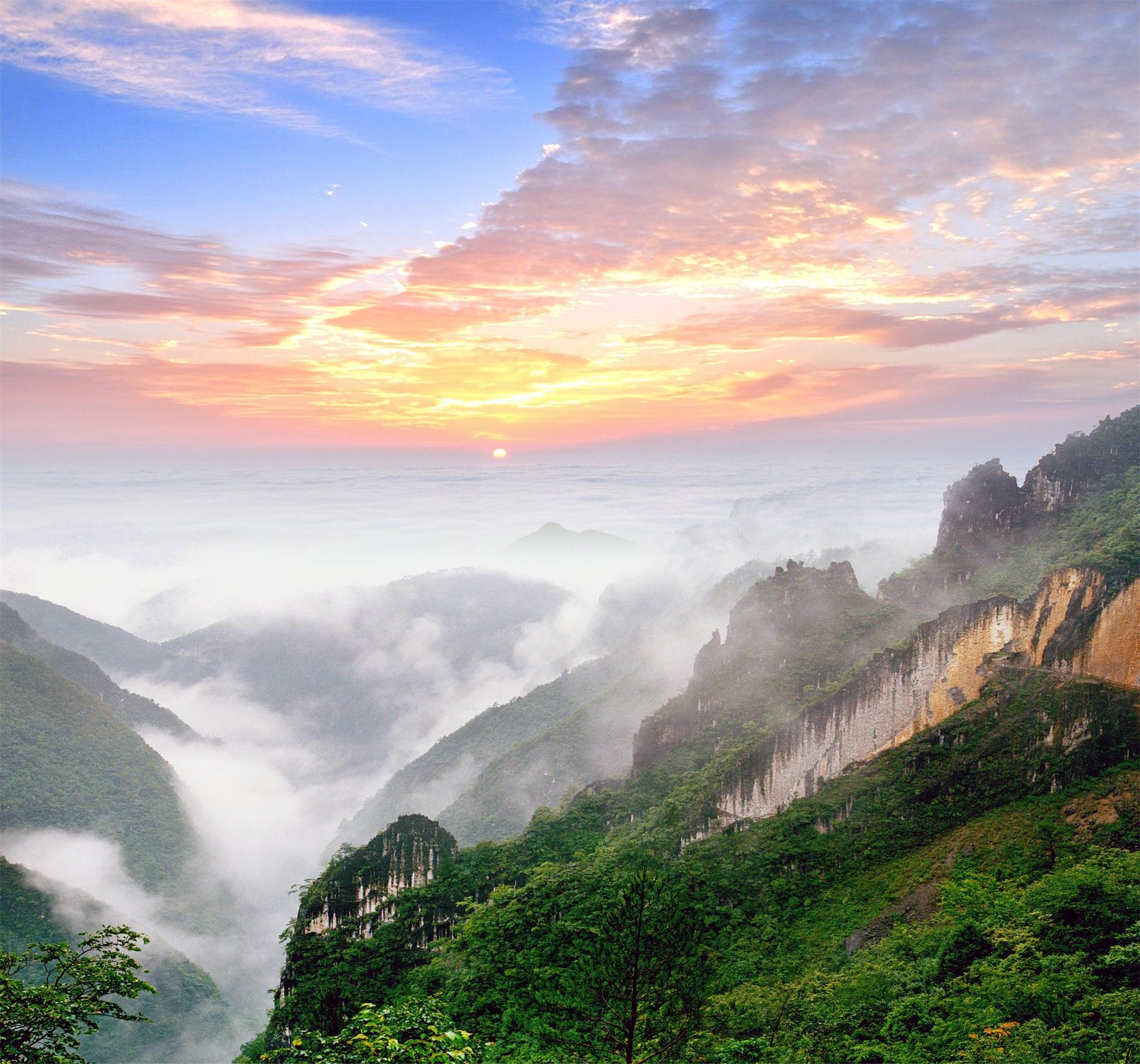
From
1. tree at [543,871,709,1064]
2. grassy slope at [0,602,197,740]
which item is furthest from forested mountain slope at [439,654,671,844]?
grassy slope at [0,602,197,740]

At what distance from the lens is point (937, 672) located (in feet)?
116

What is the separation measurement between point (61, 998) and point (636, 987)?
10811 millimetres

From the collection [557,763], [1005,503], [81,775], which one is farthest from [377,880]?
[81,775]

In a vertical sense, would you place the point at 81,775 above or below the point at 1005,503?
below

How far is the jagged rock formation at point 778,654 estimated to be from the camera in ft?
167

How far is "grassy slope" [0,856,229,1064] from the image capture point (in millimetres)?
64688

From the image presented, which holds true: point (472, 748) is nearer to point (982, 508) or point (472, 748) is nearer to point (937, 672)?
point (982, 508)

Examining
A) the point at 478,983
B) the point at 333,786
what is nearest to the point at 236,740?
the point at 333,786

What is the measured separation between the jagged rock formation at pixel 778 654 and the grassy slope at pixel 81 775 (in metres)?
77.5

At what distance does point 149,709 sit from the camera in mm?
146875

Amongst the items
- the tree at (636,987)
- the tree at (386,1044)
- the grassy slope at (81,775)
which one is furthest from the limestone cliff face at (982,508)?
the grassy slope at (81,775)

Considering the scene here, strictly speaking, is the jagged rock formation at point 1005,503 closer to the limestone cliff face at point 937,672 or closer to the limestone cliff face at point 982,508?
the limestone cliff face at point 982,508

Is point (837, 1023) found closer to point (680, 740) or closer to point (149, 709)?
point (680, 740)

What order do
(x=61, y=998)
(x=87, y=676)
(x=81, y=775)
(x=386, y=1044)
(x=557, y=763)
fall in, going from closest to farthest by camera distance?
(x=386, y=1044) < (x=61, y=998) < (x=557, y=763) < (x=81, y=775) < (x=87, y=676)
